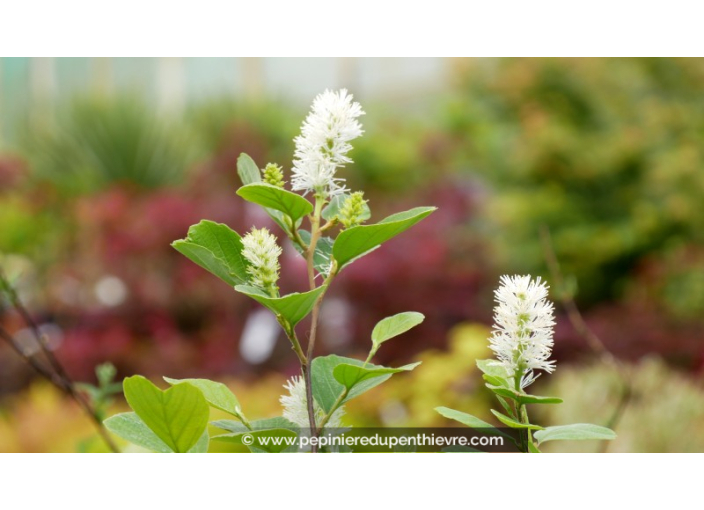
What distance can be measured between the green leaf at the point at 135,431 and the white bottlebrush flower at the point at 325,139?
0.14 m

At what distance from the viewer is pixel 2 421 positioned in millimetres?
1829

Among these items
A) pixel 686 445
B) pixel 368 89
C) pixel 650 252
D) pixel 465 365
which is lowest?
pixel 686 445

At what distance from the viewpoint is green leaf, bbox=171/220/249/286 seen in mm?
350

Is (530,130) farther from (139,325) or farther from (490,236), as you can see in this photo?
(139,325)

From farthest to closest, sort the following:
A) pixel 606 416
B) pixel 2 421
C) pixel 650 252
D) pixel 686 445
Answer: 1. pixel 650 252
2. pixel 2 421
3. pixel 606 416
4. pixel 686 445

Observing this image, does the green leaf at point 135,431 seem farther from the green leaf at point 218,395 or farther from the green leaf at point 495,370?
the green leaf at point 495,370

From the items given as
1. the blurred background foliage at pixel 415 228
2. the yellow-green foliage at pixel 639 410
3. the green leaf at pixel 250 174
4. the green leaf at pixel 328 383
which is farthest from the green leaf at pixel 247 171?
the blurred background foliage at pixel 415 228

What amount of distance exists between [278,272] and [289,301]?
0.03 metres

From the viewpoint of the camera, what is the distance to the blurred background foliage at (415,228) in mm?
2072

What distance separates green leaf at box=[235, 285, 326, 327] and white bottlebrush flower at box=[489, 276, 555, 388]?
0.08 metres

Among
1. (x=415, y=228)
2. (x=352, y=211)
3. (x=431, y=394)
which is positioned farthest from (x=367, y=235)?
(x=415, y=228)

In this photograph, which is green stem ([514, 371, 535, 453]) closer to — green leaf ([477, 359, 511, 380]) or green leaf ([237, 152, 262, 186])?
green leaf ([477, 359, 511, 380])

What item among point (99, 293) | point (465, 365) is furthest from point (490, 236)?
point (99, 293)

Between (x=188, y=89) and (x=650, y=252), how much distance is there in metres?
1.71
